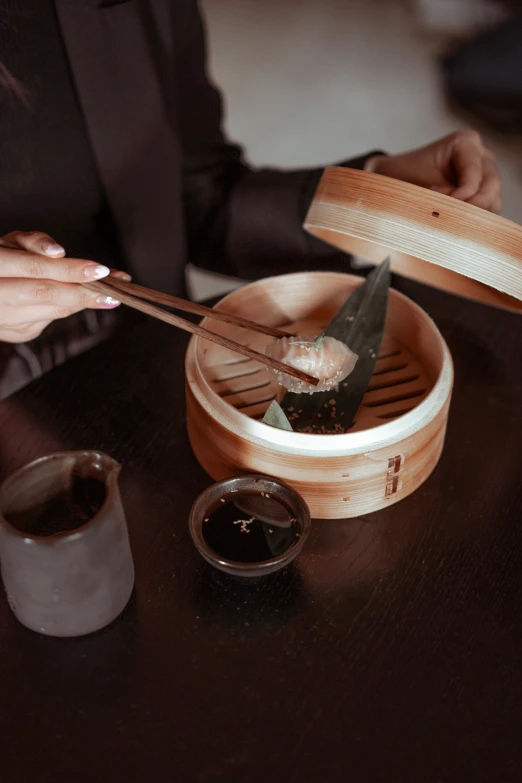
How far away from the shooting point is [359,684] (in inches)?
33.5

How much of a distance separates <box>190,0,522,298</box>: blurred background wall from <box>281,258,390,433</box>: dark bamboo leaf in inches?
80.6

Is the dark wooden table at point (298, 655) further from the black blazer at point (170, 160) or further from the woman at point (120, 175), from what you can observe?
the black blazer at point (170, 160)

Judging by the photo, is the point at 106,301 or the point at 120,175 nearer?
the point at 106,301

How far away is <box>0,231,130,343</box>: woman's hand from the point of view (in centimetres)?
97

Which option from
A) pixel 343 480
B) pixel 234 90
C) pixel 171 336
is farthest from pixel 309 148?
pixel 343 480

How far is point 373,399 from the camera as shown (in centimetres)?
117

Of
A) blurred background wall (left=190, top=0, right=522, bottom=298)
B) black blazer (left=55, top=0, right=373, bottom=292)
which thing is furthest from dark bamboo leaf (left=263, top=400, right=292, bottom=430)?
blurred background wall (left=190, top=0, right=522, bottom=298)

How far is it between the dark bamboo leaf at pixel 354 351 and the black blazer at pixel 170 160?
0.32 m

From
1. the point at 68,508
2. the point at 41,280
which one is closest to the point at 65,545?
the point at 68,508

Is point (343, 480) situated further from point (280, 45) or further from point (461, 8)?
point (461, 8)

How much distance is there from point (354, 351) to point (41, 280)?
0.50 metres

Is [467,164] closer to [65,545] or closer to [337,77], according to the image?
[65,545]

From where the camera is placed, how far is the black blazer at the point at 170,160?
1379 millimetres

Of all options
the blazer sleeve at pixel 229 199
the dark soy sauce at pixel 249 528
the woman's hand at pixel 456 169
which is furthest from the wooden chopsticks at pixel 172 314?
the blazer sleeve at pixel 229 199
